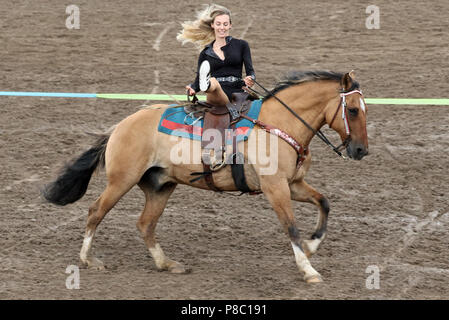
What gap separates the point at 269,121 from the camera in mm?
9367

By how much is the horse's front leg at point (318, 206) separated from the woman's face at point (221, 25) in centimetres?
174

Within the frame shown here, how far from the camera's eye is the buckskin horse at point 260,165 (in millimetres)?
9133

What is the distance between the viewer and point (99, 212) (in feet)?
31.7

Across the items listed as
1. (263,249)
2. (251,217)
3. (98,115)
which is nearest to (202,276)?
(263,249)

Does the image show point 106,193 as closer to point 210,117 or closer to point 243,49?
point 210,117

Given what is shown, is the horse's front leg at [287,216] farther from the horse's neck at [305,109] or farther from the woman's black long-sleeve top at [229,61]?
the woman's black long-sleeve top at [229,61]

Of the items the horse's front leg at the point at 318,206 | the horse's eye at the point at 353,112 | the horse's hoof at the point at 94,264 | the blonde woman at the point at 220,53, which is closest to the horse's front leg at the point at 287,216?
the horse's front leg at the point at 318,206

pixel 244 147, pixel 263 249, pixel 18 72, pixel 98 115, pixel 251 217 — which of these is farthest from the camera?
pixel 18 72

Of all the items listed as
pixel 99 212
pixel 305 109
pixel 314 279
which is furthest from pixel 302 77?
pixel 99 212

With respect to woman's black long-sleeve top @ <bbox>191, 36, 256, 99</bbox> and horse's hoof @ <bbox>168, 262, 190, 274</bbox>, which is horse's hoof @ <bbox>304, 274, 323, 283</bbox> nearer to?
horse's hoof @ <bbox>168, 262, 190, 274</bbox>

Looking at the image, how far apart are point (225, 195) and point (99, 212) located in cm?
287

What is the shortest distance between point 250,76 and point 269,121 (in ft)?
1.71

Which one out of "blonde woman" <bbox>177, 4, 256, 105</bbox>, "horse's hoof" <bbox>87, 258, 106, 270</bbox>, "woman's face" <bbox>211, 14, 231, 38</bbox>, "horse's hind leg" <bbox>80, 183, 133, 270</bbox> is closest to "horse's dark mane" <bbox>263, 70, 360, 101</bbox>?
"blonde woman" <bbox>177, 4, 256, 105</bbox>

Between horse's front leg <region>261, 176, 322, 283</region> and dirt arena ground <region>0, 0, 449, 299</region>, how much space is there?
0.18 m
